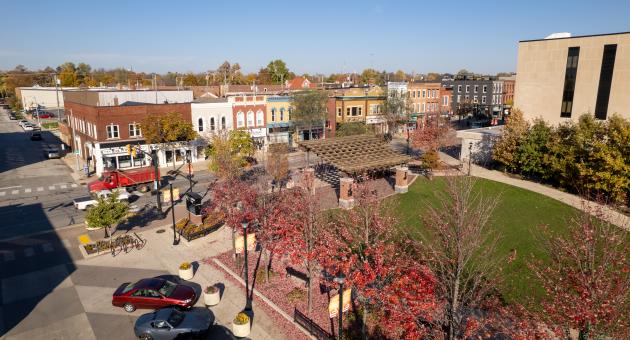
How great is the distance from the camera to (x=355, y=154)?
36.7 meters

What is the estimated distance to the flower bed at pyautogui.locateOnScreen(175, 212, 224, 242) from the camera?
2666 centimetres

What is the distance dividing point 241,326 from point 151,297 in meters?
4.78

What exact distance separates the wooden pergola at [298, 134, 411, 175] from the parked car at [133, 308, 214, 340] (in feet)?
60.1

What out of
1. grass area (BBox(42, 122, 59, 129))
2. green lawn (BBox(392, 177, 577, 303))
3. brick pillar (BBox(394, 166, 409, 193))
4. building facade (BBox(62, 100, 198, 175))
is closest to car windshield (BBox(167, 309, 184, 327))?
green lawn (BBox(392, 177, 577, 303))

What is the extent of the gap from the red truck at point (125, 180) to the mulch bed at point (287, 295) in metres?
17.5

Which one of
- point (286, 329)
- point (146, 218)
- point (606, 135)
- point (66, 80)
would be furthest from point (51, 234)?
point (66, 80)

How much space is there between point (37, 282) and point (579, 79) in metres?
45.8

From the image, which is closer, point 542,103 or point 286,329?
point 286,329

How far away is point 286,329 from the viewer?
17.0 meters

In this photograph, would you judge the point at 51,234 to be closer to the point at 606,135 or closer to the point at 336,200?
the point at 336,200

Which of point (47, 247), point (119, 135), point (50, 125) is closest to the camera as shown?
point (47, 247)

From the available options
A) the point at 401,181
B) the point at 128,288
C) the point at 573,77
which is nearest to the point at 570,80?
the point at 573,77

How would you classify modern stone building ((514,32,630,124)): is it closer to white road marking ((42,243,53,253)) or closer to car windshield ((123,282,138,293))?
car windshield ((123,282,138,293))

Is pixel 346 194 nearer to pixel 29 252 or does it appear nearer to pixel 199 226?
pixel 199 226
